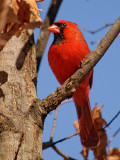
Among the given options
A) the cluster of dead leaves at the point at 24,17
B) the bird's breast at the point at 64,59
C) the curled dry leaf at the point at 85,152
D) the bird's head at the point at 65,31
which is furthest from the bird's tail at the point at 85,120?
the cluster of dead leaves at the point at 24,17

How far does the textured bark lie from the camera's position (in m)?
1.75

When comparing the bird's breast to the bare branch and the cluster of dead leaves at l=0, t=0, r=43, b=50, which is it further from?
the cluster of dead leaves at l=0, t=0, r=43, b=50

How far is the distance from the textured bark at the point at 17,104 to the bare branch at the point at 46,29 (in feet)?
2.27

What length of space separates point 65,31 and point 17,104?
1653 millimetres

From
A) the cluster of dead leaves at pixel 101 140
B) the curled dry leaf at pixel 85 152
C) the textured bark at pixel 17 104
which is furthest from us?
the curled dry leaf at pixel 85 152

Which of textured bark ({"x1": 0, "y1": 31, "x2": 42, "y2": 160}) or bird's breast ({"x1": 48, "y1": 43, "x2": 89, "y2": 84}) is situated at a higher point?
bird's breast ({"x1": 48, "y1": 43, "x2": 89, "y2": 84})

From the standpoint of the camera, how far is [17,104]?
1.99 meters

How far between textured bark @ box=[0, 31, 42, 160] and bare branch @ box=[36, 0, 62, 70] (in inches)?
27.2

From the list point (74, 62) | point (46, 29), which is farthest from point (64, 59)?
point (46, 29)

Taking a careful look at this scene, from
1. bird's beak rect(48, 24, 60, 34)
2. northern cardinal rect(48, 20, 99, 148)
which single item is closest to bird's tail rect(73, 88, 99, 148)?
northern cardinal rect(48, 20, 99, 148)

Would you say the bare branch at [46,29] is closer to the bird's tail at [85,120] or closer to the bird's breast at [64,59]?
the bird's breast at [64,59]

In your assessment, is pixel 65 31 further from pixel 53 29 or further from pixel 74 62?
pixel 74 62

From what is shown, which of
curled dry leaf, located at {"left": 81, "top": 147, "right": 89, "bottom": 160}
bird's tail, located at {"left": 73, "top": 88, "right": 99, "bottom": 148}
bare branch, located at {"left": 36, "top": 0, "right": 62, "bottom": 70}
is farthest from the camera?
bare branch, located at {"left": 36, "top": 0, "right": 62, "bottom": 70}

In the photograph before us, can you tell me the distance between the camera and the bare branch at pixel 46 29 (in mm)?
3314
